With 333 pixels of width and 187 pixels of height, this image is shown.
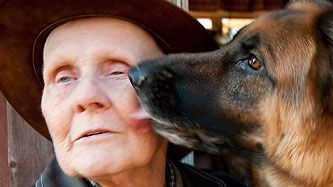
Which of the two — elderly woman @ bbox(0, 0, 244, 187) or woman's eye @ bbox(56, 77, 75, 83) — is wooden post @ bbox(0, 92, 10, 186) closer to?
elderly woman @ bbox(0, 0, 244, 187)

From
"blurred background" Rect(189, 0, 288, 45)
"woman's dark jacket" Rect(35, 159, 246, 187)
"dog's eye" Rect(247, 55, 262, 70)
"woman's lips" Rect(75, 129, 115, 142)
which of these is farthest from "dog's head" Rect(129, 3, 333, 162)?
"blurred background" Rect(189, 0, 288, 45)

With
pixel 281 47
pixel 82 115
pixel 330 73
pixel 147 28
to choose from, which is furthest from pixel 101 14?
pixel 330 73

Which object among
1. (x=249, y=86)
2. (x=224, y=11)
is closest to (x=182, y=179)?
(x=249, y=86)

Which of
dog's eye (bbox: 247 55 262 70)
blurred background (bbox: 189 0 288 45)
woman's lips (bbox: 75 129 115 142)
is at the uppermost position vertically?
dog's eye (bbox: 247 55 262 70)

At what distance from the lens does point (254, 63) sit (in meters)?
1.75

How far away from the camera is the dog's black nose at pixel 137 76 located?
5.55 ft

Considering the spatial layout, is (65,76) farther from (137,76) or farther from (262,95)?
(262,95)

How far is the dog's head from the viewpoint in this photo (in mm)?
1729

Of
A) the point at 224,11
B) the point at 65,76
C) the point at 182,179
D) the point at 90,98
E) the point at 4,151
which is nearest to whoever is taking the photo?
the point at 90,98

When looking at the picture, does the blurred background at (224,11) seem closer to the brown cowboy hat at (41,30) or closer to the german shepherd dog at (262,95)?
the brown cowboy hat at (41,30)

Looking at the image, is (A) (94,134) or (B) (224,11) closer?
(A) (94,134)

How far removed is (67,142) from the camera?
5.66 feet

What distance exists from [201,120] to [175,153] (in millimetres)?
375

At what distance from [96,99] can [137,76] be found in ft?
0.35
